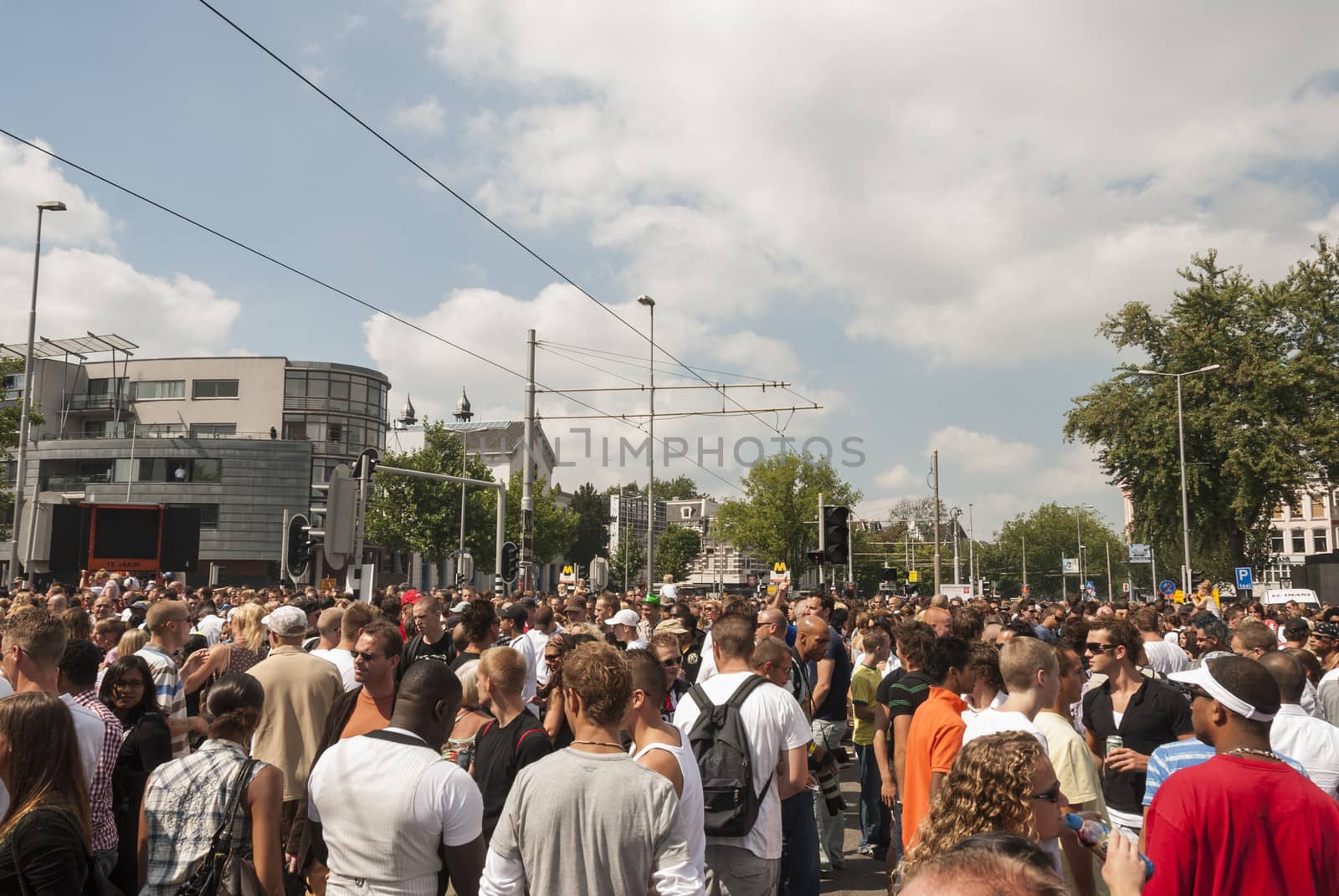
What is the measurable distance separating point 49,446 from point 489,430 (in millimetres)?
49390

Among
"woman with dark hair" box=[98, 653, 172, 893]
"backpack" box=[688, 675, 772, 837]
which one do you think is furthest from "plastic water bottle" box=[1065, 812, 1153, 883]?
"woman with dark hair" box=[98, 653, 172, 893]

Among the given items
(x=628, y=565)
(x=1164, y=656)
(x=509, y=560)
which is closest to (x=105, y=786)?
(x=1164, y=656)

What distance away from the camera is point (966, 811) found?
9.79 ft

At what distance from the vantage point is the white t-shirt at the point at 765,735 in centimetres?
460

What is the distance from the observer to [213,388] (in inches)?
2842

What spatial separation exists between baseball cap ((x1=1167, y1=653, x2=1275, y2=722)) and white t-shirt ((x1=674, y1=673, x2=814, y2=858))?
1818 mm

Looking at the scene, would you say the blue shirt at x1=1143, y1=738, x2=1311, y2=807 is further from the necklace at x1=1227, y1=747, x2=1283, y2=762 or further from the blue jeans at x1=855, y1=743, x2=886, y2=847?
the blue jeans at x1=855, y1=743, x2=886, y2=847

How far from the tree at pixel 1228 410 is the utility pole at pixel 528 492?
2777 centimetres

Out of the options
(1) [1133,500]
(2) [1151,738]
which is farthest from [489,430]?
(2) [1151,738]

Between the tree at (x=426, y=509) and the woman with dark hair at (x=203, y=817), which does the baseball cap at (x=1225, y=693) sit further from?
the tree at (x=426, y=509)

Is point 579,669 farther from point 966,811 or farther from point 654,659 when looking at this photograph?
point 966,811

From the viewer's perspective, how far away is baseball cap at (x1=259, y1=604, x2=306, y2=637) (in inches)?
255

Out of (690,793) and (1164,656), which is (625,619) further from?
(690,793)

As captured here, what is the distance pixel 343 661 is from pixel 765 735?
3669 millimetres
